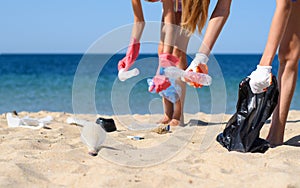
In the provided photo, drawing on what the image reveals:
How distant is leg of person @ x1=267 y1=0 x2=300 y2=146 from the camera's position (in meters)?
2.86

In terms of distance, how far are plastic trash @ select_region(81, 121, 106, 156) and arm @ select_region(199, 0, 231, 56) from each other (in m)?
0.84

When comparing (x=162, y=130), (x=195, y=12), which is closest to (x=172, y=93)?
(x=162, y=130)

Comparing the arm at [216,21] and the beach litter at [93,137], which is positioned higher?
the arm at [216,21]

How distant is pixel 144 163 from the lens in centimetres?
246

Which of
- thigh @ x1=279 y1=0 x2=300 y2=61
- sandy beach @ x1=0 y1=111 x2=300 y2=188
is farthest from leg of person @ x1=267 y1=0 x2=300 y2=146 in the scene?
sandy beach @ x1=0 y1=111 x2=300 y2=188

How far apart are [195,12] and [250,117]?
0.80 metres

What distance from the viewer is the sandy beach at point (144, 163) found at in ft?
6.86

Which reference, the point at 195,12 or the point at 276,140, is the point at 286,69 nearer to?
the point at 276,140

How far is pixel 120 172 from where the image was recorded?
88.4 inches

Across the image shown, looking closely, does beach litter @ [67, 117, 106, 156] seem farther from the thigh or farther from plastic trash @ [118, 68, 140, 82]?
the thigh

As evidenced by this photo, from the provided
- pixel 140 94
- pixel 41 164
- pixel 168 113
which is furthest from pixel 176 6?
pixel 140 94

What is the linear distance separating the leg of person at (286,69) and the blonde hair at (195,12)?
549 millimetres

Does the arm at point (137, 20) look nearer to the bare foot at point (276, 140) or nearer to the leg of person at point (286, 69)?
the leg of person at point (286, 69)

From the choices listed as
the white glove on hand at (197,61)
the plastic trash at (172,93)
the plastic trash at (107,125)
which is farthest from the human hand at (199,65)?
the plastic trash at (107,125)
